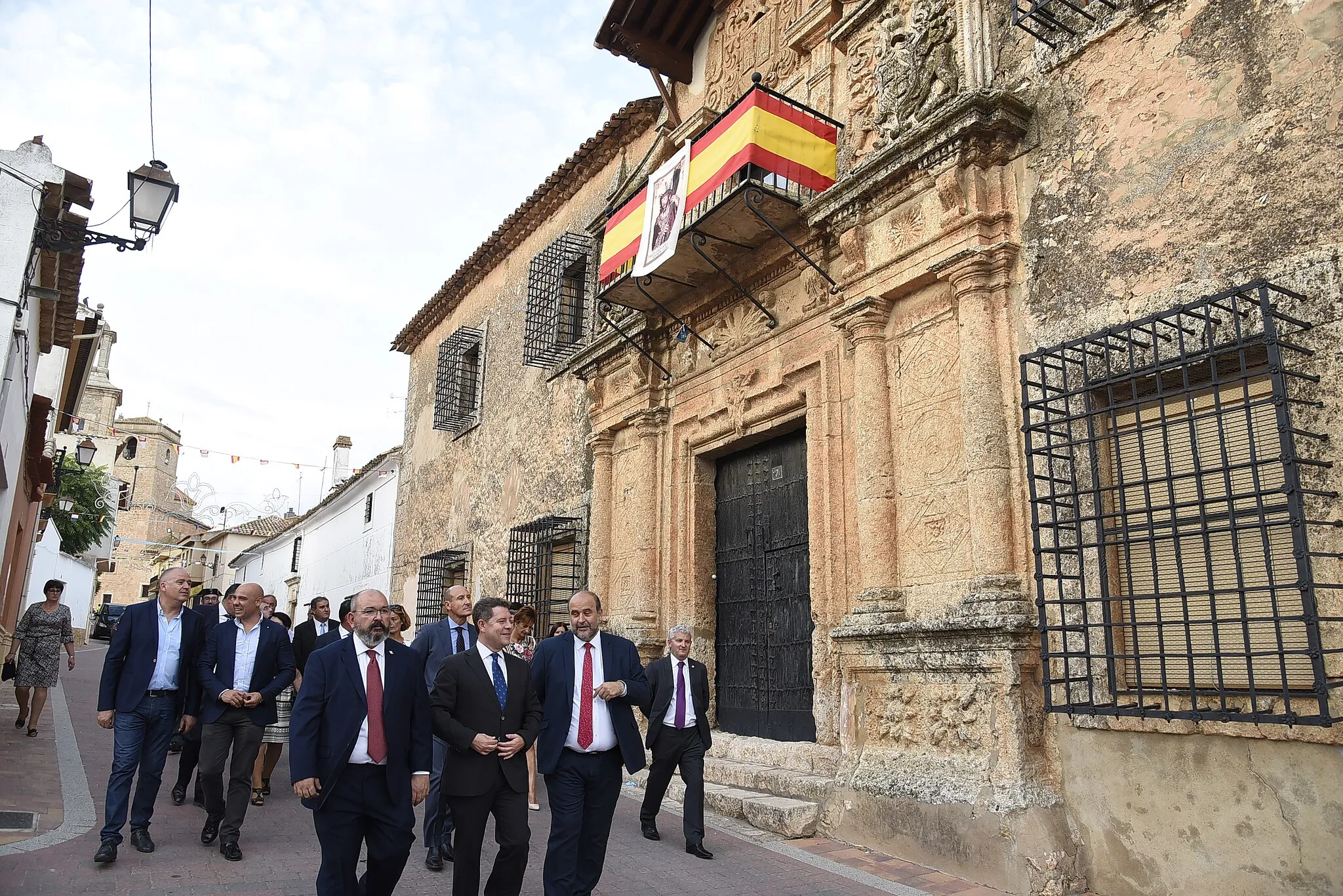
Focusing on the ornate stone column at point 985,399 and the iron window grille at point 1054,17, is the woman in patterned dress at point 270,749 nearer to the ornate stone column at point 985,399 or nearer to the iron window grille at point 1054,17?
the ornate stone column at point 985,399

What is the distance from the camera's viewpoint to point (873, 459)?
21.9 ft

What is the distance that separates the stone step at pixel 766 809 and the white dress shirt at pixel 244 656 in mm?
3366

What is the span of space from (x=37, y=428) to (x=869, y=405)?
474 inches

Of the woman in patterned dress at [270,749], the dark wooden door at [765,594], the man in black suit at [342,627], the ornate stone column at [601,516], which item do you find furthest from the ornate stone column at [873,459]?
the woman in patterned dress at [270,749]

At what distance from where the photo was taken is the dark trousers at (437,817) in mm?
5292

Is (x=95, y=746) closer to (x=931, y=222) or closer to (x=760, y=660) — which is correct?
(x=760, y=660)

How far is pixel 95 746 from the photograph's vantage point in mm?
9141

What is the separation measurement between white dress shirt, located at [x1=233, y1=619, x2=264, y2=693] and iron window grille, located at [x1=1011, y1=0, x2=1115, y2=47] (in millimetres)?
6075

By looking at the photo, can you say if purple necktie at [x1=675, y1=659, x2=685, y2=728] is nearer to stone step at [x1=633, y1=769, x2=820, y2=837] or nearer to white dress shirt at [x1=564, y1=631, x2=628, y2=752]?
stone step at [x1=633, y1=769, x2=820, y2=837]

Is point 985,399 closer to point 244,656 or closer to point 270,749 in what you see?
point 244,656

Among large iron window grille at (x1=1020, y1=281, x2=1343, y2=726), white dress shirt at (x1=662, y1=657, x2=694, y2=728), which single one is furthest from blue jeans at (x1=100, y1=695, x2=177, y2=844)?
large iron window grille at (x1=1020, y1=281, x2=1343, y2=726)

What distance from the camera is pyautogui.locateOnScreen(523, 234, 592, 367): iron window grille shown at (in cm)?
1248

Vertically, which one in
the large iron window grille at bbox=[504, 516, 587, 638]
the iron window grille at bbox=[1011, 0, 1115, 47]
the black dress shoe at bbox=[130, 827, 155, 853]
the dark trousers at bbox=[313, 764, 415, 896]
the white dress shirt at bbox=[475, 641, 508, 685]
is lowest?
the black dress shoe at bbox=[130, 827, 155, 853]

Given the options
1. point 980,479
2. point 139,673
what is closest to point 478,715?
point 139,673
